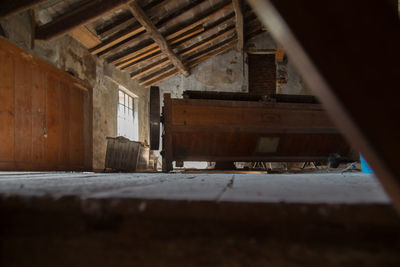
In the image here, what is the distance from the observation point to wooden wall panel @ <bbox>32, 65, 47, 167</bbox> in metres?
4.21

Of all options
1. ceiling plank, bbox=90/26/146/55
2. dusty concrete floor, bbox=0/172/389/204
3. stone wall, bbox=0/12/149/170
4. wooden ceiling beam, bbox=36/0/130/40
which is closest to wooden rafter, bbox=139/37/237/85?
stone wall, bbox=0/12/149/170

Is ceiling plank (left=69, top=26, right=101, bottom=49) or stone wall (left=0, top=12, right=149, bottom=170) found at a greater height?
ceiling plank (left=69, top=26, right=101, bottom=49)

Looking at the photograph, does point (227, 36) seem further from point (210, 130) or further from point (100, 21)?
point (210, 130)

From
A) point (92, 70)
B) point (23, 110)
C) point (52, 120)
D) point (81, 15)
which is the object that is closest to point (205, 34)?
point (92, 70)

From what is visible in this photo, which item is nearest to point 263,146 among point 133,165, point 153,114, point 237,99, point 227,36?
point 237,99

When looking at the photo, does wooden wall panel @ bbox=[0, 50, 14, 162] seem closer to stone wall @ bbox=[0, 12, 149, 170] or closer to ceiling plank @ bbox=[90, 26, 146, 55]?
stone wall @ bbox=[0, 12, 149, 170]

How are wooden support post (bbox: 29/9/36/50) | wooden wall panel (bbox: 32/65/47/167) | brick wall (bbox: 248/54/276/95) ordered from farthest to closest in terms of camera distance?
brick wall (bbox: 248/54/276/95) → wooden support post (bbox: 29/9/36/50) → wooden wall panel (bbox: 32/65/47/167)

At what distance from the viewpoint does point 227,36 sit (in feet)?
30.9

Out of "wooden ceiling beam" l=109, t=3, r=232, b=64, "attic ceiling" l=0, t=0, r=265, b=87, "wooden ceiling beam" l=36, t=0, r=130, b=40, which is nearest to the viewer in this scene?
"wooden ceiling beam" l=36, t=0, r=130, b=40

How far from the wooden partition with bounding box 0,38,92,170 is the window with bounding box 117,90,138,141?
6.83 ft

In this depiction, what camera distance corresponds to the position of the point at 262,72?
412 inches

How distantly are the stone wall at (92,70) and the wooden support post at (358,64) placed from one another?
4.57 metres

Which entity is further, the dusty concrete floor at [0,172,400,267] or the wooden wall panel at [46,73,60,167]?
the wooden wall panel at [46,73,60,167]

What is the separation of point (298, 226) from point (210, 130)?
3.20 metres
